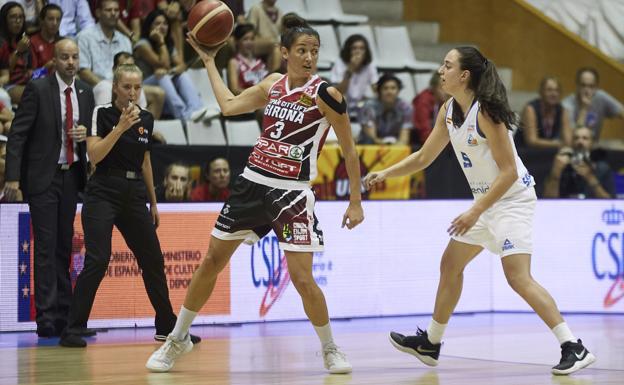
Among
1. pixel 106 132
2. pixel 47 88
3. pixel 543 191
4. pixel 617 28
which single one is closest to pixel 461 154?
pixel 106 132

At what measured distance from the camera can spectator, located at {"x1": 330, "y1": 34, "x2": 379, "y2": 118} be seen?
13570 millimetres

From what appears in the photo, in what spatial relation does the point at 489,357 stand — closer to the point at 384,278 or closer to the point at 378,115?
the point at 384,278

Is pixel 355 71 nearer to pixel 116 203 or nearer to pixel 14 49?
pixel 14 49

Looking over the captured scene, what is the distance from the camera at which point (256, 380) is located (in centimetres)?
672

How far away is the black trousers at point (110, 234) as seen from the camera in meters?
8.39

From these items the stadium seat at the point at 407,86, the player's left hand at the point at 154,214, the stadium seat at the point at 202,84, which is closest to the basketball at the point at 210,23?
the player's left hand at the point at 154,214

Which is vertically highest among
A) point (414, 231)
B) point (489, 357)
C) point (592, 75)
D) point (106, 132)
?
point (592, 75)

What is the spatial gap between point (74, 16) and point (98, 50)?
2.30 feet

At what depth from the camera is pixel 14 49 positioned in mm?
11023

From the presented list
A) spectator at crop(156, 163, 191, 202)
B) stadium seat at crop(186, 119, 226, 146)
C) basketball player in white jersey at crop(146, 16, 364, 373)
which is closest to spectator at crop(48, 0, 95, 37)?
stadium seat at crop(186, 119, 226, 146)

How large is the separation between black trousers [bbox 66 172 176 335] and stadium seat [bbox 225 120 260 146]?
3.49 metres

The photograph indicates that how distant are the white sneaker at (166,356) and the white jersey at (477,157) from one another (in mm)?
2059

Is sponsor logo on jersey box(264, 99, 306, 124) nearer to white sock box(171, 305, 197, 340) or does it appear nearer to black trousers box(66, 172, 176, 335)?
white sock box(171, 305, 197, 340)

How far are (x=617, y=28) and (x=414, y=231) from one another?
22.0ft
